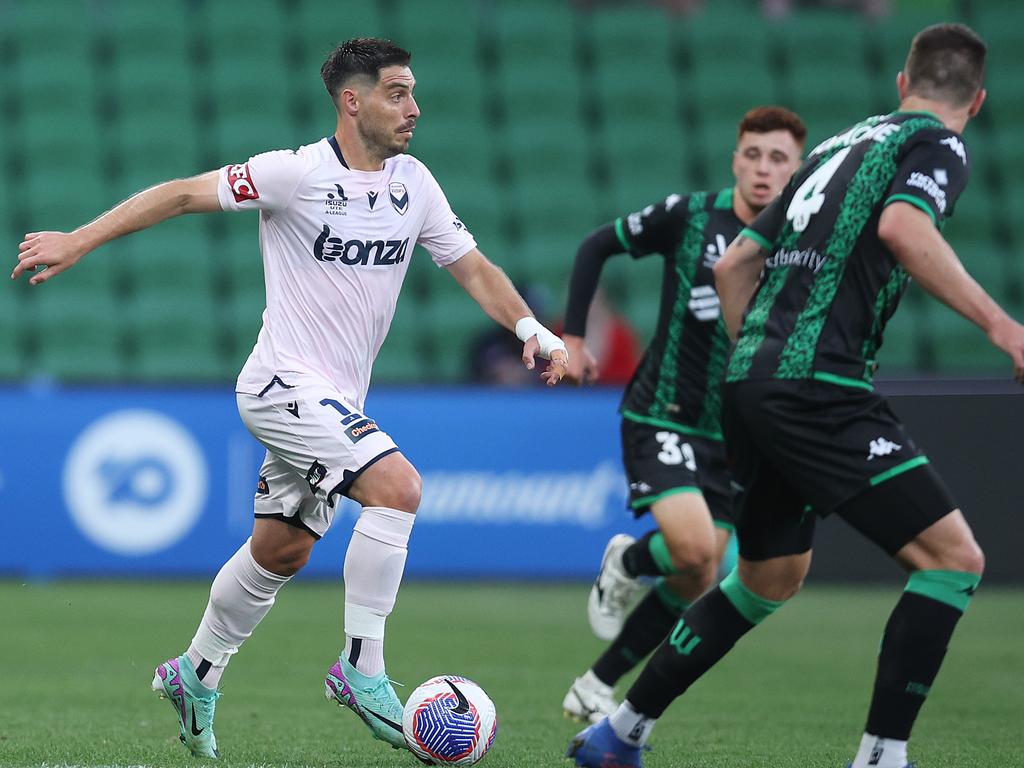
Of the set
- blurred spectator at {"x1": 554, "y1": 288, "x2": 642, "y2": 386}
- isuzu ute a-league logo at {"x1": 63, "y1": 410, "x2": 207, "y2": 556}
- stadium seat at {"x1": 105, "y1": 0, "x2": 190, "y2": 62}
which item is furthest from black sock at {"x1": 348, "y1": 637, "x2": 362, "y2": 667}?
stadium seat at {"x1": 105, "y1": 0, "x2": 190, "y2": 62}

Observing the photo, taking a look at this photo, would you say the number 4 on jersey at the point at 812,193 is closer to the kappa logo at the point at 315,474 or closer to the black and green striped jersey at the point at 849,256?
the black and green striped jersey at the point at 849,256

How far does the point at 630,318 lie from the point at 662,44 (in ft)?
11.5

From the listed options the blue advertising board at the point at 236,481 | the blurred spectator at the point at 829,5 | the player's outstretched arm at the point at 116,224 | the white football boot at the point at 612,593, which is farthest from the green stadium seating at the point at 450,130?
the player's outstretched arm at the point at 116,224

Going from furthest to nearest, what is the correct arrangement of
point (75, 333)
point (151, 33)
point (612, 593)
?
point (151, 33), point (75, 333), point (612, 593)

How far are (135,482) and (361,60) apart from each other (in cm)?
635

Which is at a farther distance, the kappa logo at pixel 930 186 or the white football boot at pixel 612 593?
the white football boot at pixel 612 593

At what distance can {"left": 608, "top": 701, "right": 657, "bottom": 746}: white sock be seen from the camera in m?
4.99

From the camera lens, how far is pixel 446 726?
16.2 ft

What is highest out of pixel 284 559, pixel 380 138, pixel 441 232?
pixel 380 138

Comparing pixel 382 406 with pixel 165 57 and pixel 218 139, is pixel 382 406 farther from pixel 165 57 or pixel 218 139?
pixel 165 57

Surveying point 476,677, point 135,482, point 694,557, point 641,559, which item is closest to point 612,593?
point 641,559

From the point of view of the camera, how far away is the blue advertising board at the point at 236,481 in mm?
11156

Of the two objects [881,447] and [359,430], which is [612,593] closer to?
[359,430]

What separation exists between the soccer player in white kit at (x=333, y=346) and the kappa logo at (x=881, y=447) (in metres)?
1.13
